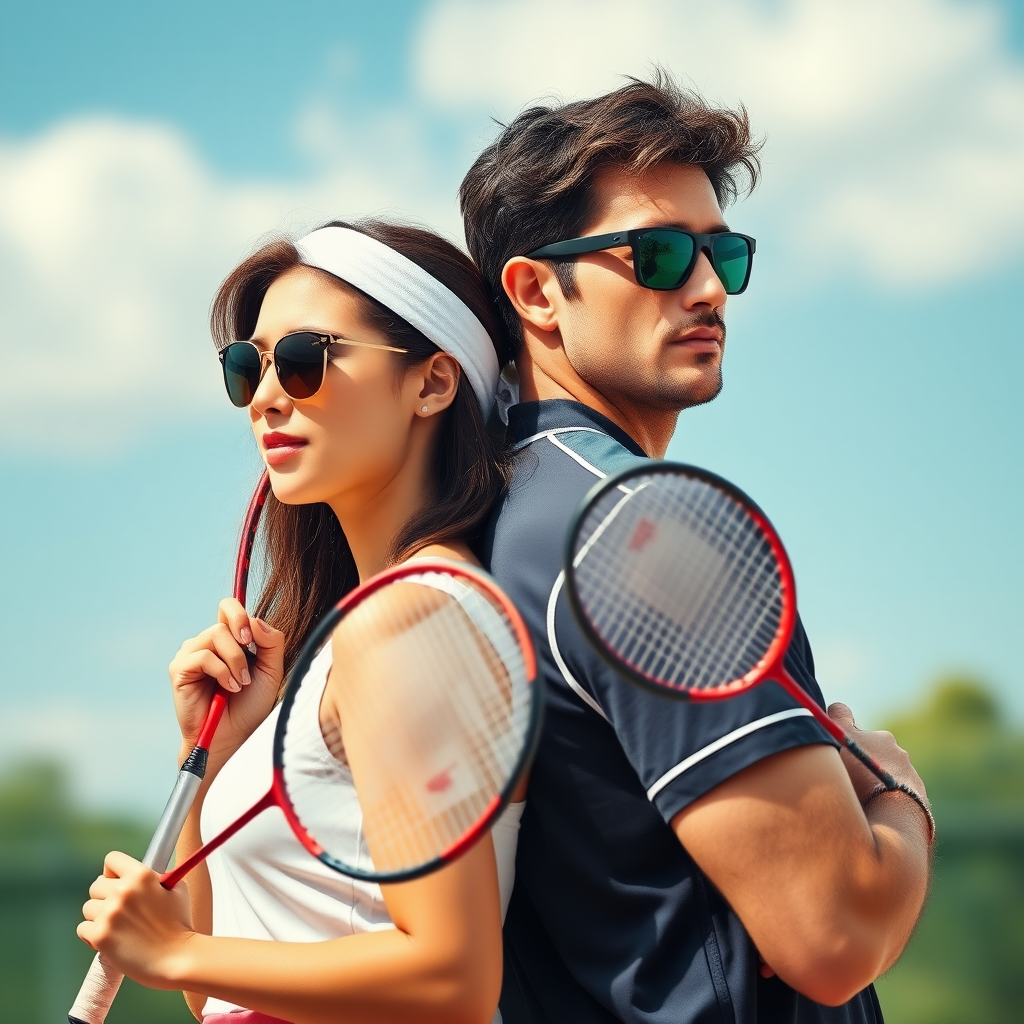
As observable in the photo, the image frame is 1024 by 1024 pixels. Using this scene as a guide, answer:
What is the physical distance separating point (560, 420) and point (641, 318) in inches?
12.7

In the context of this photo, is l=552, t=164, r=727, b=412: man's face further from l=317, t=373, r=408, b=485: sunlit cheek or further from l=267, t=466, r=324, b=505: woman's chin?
l=267, t=466, r=324, b=505: woman's chin

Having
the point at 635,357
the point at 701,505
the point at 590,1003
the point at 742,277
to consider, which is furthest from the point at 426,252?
the point at 590,1003

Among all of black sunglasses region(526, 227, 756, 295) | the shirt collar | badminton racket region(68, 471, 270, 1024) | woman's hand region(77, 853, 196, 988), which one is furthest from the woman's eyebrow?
woman's hand region(77, 853, 196, 988)

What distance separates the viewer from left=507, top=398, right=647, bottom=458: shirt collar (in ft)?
9.88

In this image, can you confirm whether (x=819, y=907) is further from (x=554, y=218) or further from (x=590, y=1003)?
(x=554, y=218)

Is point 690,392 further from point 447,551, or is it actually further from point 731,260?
point 447,551

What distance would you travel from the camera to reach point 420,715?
2.32 m

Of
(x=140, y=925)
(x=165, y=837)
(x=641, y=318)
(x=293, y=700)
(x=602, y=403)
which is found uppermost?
(x=641, y=318)

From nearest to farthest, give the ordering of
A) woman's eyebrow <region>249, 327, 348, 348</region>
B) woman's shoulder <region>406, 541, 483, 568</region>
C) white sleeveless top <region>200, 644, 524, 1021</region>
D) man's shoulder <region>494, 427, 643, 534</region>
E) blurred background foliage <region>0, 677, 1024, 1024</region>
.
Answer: white sleeveless top <region>200, 644, 524, 1021</region>, man's shoulder <region>494, 427, 643, 534</region>, woman's shoulder <region>406, 541, 483, 568</region>, woman's eyebrow <region>249, 327, 348, 348</region>, blurred background foliage <region>0, 677, 1024, 1024</region>

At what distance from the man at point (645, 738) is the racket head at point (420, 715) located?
0.90 feet

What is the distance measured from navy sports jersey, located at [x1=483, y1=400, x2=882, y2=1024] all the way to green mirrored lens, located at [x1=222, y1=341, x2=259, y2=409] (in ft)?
2.41

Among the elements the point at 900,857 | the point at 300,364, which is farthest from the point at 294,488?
the point at 900,857

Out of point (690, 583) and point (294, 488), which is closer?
point (690, 583)

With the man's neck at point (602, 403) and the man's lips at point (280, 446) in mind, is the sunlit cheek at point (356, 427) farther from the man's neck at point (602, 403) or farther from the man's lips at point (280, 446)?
the man's neck at point (602, 403)
